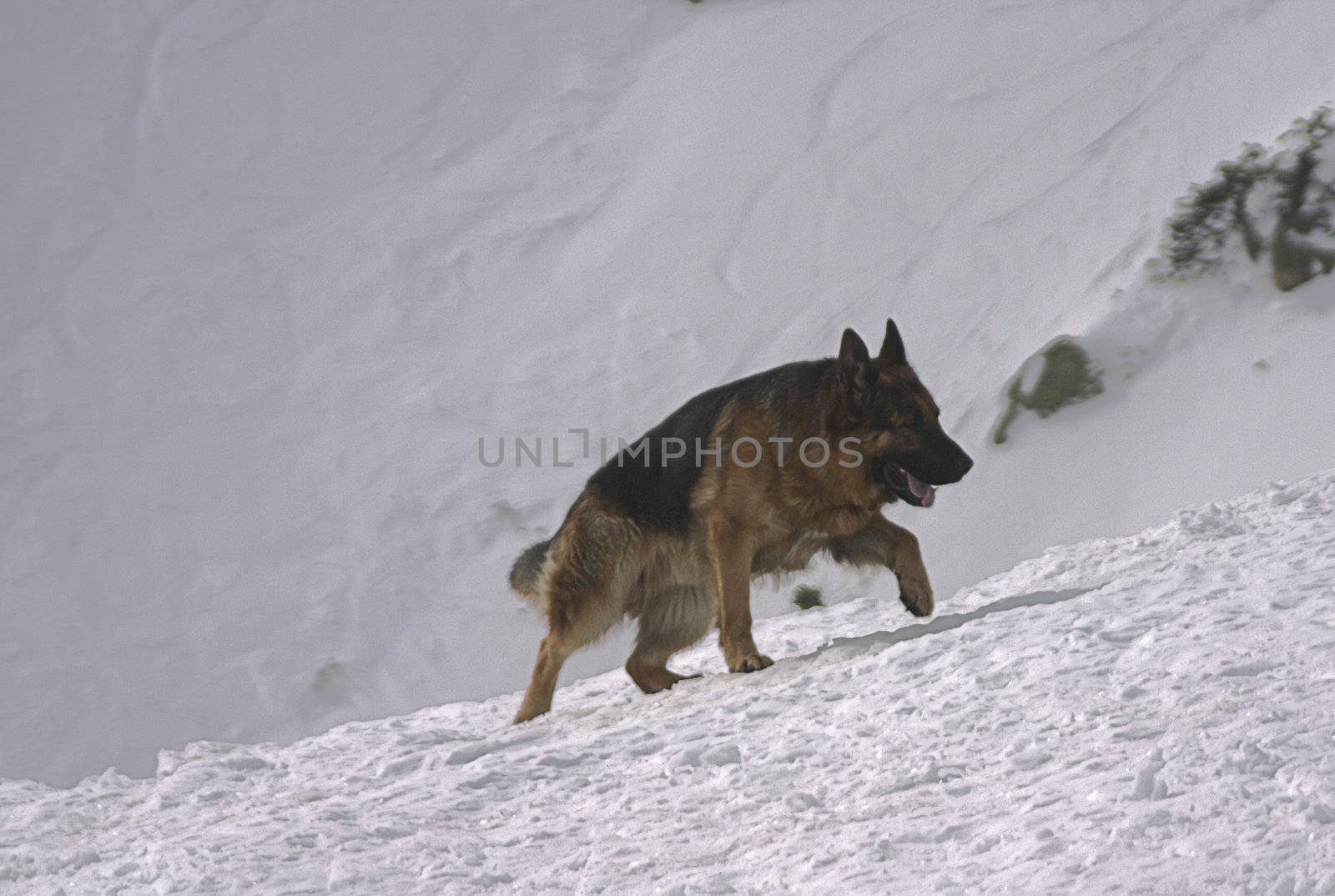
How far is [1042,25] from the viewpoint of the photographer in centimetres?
1855

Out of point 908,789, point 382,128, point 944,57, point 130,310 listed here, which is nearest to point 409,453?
point 130,310

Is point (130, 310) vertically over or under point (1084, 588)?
over

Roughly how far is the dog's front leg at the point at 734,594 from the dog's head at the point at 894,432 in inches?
26.9

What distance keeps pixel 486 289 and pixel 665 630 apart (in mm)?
10568

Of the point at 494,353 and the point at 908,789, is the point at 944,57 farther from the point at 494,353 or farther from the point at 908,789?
the point at 908,789

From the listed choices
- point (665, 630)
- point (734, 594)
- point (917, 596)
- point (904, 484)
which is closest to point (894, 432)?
point (904, 484)

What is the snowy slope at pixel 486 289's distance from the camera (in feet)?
44.5

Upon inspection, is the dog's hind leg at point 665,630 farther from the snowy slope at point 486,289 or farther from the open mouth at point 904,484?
the snowy slope at point 486,289

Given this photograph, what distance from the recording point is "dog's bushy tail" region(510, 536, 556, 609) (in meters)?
8.02

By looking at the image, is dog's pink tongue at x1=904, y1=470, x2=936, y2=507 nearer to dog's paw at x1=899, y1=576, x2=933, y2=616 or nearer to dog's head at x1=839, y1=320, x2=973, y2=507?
dog's head at x1=839, y1=320, x2=973, y2=507

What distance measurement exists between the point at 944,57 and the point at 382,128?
7304mm

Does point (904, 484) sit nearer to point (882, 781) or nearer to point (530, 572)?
point (530, 572)

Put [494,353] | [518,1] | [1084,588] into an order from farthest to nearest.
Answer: [518,1] < [494,353] < [1084,588]

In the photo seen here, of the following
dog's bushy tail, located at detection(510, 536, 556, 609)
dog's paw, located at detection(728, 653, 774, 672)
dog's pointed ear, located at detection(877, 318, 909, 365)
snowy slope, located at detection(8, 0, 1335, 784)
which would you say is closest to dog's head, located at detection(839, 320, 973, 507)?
dog's pointed ear, located at detection(877, 318, 909, 365)
